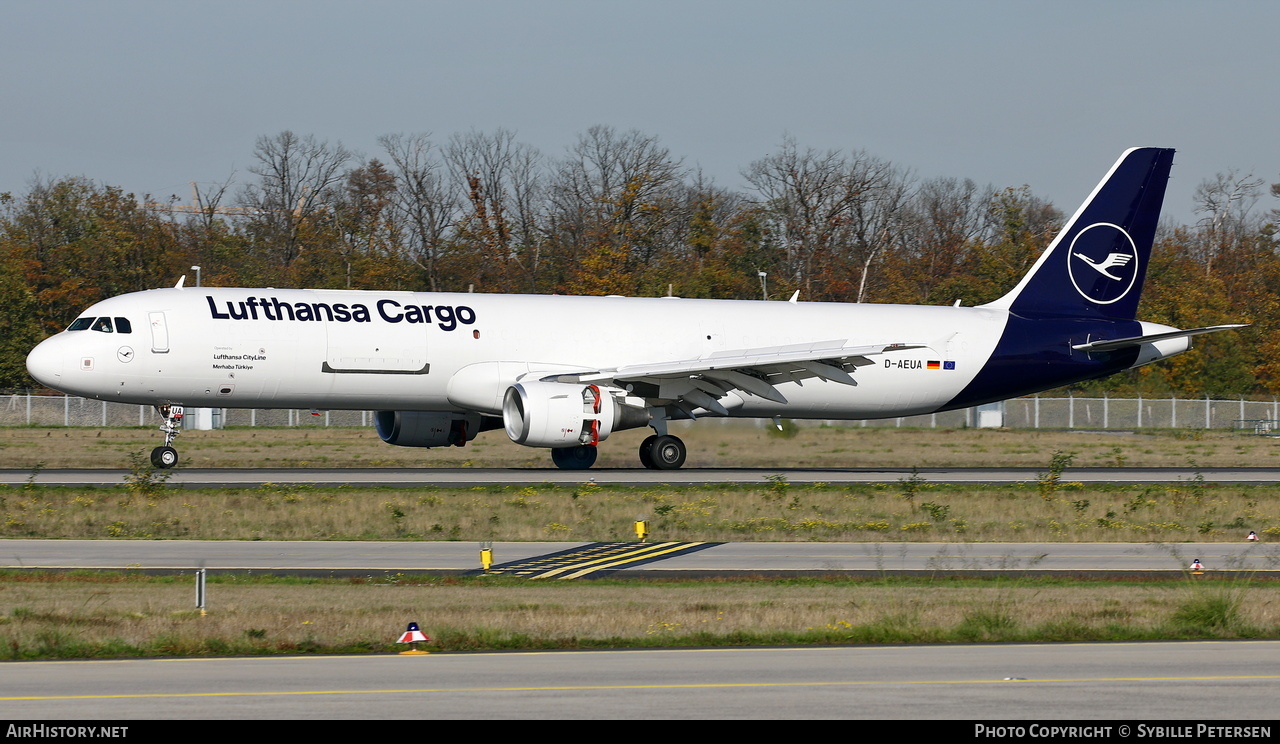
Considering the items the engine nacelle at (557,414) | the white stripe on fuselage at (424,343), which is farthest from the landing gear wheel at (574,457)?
the white stripe on fuselage at (424,343)

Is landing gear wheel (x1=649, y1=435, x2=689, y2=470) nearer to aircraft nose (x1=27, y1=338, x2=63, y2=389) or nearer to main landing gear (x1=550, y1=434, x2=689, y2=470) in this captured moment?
main landing gear (x1=550, y1=434, x2=689, y2=470)

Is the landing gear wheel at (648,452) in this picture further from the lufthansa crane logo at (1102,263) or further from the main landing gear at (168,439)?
the lufthansa crane logo at (1102,263)

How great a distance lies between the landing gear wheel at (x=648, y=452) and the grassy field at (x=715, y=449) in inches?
52.0

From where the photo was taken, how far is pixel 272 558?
19.6 m

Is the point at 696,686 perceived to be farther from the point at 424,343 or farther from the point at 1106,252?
the point at 1106,252

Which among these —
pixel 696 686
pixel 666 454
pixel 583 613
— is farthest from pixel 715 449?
pixel 696 686

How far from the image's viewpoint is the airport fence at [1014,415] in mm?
63469

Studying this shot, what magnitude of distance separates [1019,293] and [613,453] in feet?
41.2

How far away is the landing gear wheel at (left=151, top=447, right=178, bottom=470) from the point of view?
1200 inches

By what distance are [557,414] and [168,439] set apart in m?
9.02

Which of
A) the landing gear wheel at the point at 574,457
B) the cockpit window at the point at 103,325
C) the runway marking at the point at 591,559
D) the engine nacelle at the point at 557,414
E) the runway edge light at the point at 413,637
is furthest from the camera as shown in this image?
the landing gear wheel at the point at 574,457

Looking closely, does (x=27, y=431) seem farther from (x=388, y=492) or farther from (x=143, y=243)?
(x=388, y=492)

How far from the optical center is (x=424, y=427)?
34250mm

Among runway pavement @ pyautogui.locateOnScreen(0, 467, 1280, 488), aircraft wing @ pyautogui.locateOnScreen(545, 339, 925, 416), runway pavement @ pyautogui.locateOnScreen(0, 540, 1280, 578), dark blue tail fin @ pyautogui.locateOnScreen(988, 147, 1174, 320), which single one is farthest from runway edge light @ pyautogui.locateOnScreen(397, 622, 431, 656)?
dark blue tail fin @ pyautogui.locateOnScreen(988, 147, 1174, 320)
